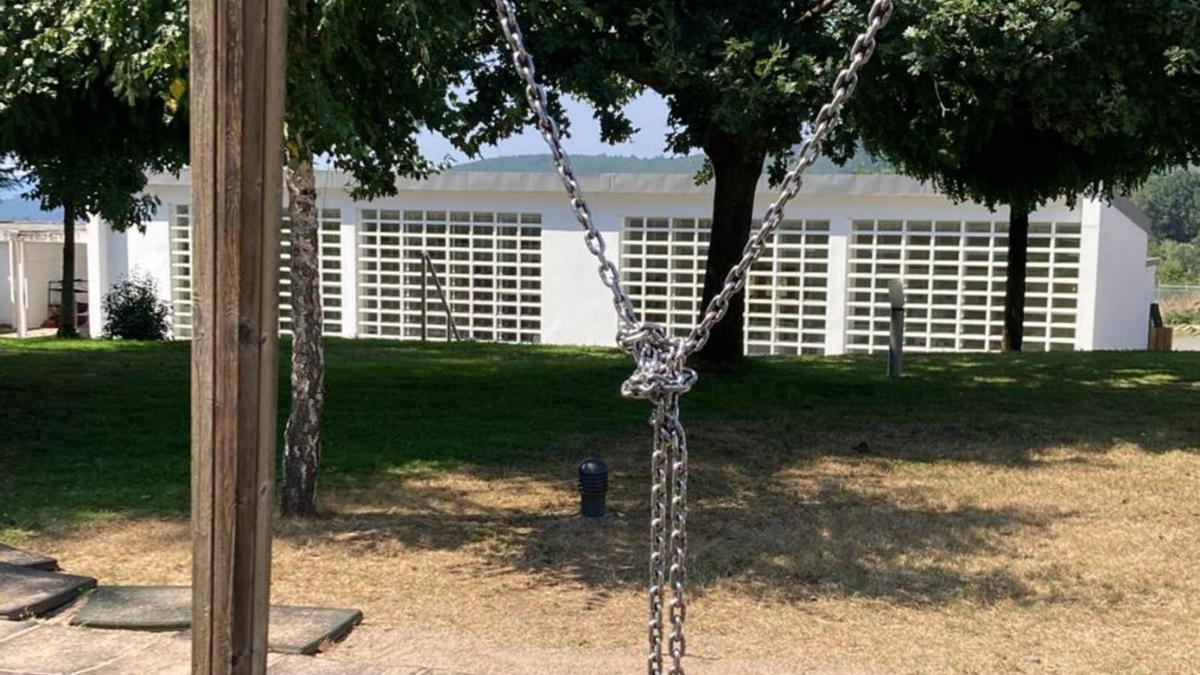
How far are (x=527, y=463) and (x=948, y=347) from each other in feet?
38.3

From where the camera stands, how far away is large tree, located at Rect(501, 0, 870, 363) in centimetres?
764

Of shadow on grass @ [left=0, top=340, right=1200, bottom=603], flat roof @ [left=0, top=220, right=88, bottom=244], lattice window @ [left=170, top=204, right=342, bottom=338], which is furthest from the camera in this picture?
flat roof @ [left=0, top=220, right=88, bottom=244]

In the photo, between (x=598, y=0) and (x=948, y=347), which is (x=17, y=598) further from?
Result: (x=948, y=347)

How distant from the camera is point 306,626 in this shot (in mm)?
4375

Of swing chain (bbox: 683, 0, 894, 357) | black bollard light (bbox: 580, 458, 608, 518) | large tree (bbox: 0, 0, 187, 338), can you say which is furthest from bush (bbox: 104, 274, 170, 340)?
swing chain (bbox: 683, 0, 894, 357)

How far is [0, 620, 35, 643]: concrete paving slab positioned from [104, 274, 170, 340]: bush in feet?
41.6

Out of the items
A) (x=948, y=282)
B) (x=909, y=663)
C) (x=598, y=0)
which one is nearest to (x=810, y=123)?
(x=598, y=0)

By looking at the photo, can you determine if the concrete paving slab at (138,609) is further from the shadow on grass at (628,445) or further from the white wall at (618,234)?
the white wall at (618,234)

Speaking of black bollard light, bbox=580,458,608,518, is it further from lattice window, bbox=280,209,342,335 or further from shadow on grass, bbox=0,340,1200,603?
lattice window, bbox=280,209,342,335

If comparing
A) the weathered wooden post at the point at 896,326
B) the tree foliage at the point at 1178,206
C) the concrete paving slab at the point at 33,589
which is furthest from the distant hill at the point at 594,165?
the tree foliage at the point at 1178,206

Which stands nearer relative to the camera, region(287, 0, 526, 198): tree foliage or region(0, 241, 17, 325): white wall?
region(287, 0, 526, 198): tree foliage

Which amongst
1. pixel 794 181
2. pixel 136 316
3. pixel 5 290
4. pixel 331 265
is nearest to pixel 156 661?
pixel 794 181

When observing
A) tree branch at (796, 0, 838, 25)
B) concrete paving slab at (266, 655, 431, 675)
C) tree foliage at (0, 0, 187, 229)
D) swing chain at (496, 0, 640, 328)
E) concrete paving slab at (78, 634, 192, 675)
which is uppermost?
tree branch at (796, 0, 838, 25)

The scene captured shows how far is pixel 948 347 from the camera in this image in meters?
17.8
